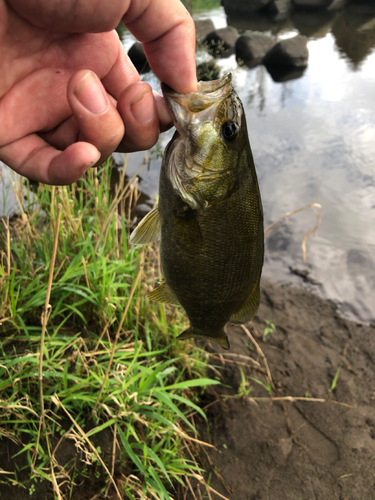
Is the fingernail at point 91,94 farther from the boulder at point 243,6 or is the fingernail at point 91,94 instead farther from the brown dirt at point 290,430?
the boulder at point 243,6

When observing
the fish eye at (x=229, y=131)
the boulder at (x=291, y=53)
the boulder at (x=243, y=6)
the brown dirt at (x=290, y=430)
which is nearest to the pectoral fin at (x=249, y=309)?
the fish eye at (x=229, y=131)

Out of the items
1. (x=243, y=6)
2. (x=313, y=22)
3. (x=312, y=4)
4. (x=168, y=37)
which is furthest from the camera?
(x=243, y=6)

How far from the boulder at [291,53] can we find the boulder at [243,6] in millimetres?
10369

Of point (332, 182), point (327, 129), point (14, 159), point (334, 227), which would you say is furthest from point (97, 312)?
point (327, 129)

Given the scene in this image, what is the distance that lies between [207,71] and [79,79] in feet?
32.8

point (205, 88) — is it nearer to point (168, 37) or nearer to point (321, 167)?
point (168, 37)

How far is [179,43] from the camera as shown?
1.69 meters

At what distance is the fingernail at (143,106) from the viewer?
166 cm

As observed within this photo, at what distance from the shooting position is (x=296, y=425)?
3334 millimetres

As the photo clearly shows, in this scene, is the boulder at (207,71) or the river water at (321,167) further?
the boulder at (207,71)

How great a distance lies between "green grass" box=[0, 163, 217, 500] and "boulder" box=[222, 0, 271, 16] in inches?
925

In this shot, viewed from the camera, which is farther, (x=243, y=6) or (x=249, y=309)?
(x=243, y=6)

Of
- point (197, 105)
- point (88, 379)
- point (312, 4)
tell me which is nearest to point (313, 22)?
point (312, 4)

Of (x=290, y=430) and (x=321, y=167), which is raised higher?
(x=290, y=430)
